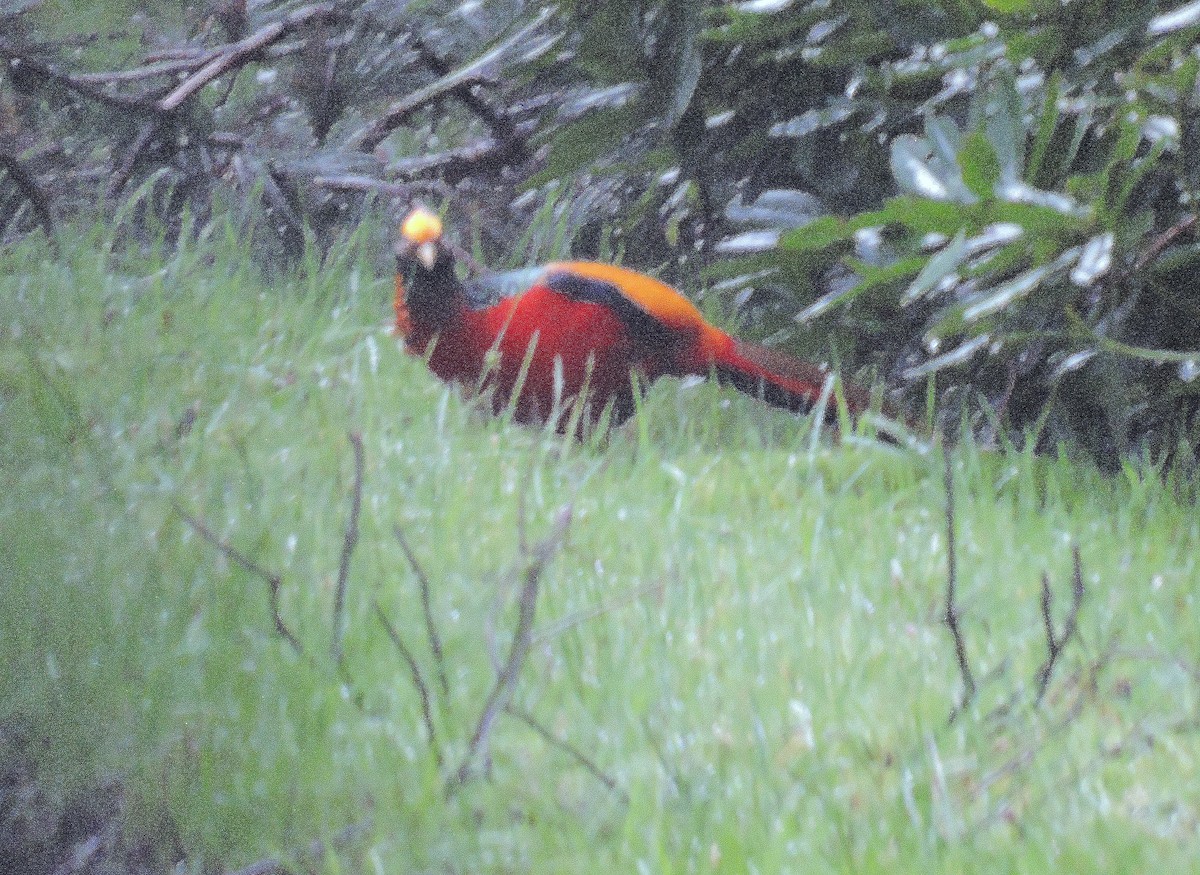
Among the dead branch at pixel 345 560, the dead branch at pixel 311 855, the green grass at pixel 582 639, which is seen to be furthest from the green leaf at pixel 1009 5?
the dead branch at pixel 311 855

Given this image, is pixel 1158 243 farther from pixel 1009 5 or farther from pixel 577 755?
pixel 577 755

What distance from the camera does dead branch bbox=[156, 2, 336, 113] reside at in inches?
161

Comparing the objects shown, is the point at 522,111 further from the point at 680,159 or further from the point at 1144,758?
the point at 1144,758

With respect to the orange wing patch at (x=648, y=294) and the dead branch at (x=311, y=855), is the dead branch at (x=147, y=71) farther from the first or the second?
the dead branch at (x=311, y=855)

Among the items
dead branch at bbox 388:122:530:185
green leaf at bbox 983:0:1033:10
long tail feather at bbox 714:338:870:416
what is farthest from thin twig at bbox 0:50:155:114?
green leaf at bbox 983:0:1033:10

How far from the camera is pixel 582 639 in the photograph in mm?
1997

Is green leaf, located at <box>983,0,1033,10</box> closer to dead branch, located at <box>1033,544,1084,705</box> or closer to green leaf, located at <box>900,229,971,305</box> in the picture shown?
green leaf, located at <box>900,229,971,305</box>

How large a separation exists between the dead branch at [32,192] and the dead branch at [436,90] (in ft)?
2.81

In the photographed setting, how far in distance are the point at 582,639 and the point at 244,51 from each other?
103 inches

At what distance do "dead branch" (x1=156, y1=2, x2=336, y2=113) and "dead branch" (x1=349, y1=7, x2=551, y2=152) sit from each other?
1.05 ft

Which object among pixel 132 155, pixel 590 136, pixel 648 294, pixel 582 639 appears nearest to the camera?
pixel 582 639

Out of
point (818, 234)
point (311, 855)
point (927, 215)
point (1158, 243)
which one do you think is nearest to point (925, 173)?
point (927, 215)

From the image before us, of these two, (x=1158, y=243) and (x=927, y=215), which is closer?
(x=927, y=215)

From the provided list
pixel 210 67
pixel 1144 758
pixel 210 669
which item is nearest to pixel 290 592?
pixel 210 669
